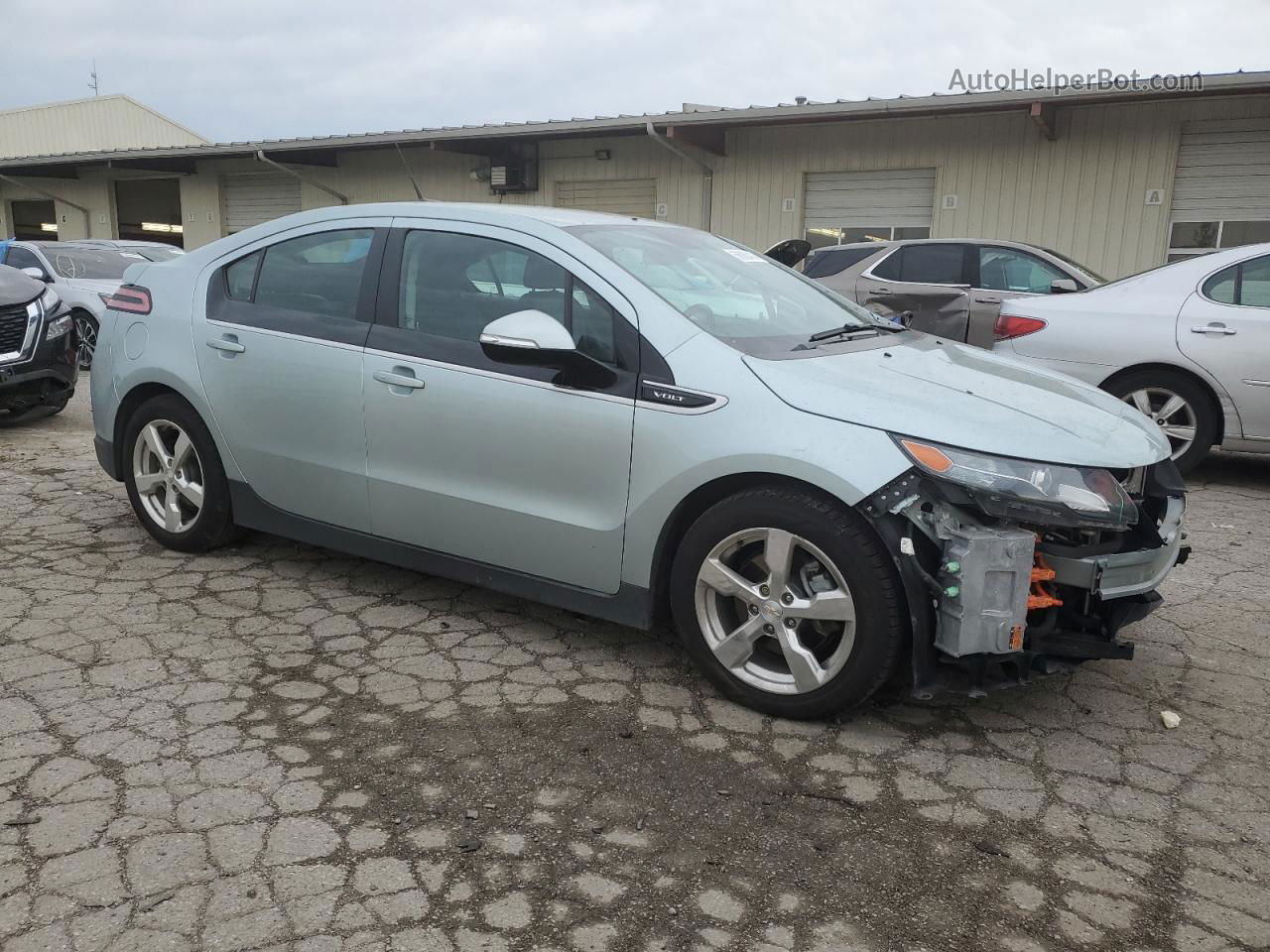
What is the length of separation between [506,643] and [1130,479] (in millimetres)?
2205

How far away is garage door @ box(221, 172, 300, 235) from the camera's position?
20.5 meters

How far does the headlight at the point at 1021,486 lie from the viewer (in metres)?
2.84

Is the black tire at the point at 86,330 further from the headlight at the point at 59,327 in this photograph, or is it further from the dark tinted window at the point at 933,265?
the dark tinted window at the point at 933,265

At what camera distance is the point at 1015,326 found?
6.86 m

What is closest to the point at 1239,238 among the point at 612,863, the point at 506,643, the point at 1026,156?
the point at 1026,156

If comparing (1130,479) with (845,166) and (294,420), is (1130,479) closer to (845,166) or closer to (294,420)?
(294,420)

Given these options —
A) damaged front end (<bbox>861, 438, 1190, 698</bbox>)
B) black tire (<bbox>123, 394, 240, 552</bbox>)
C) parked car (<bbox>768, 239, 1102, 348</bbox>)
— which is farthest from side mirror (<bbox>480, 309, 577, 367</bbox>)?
parked car (<bbox>768, 239, 1102, 348</bbox>)

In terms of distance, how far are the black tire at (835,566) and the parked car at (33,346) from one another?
681cm

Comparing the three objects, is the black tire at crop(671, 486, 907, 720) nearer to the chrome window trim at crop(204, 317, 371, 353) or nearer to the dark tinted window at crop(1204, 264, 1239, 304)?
the chrome window trim at crop(204, 317, 371, 353)

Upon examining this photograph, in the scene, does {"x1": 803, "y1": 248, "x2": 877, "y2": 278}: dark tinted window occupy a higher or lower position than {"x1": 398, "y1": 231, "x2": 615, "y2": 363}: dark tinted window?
higher

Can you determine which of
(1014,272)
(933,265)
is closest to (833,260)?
(933,265)

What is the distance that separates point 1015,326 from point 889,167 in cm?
800

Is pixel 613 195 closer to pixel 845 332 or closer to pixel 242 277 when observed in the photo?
pixel 242 277

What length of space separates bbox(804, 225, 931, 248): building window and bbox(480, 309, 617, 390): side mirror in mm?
11312
